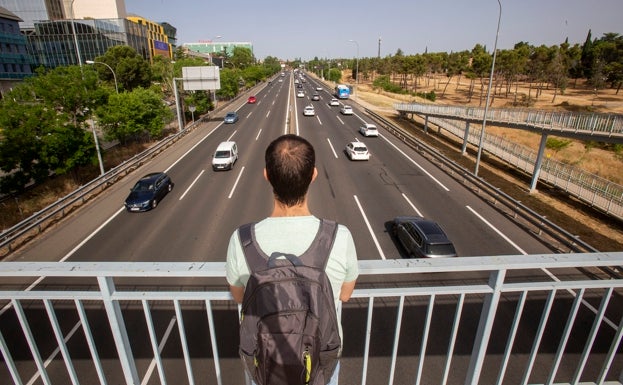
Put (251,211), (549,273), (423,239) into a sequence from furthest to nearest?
(251,211) < (423,239) < (549,273)

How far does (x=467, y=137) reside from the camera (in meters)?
31.9

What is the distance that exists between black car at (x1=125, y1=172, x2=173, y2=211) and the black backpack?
17673 millimetres

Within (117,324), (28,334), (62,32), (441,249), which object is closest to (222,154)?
(441,249)

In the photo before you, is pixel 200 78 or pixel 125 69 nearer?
pixel 200 78

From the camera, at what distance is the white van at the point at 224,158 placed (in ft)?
78.2

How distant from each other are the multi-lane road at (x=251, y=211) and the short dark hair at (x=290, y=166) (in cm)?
1122

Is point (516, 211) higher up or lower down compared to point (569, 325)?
lower down

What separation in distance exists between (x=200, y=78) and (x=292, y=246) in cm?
4064

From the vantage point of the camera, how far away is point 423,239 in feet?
39.8

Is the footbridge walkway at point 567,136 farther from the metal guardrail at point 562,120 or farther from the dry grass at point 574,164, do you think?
the dry grass at point 574,164

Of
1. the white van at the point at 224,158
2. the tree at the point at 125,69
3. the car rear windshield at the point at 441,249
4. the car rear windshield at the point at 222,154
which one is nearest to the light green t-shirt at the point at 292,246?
the car rear windshield at the point at 441,249

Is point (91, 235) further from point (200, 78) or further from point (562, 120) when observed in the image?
point (562, 120)

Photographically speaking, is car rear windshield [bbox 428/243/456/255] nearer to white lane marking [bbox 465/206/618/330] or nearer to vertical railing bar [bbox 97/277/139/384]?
white lane marking [bbox 465/206/618/330]

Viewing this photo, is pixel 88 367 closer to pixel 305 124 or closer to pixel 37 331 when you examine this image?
pixel 37 331
